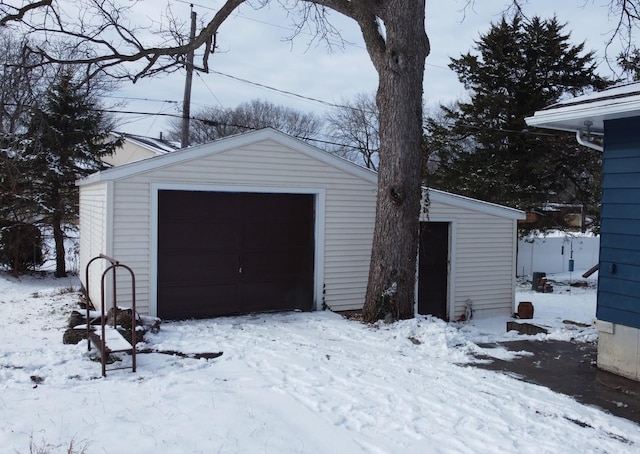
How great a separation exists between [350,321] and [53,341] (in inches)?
166

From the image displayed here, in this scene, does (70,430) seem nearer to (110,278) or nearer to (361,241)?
(110,278)

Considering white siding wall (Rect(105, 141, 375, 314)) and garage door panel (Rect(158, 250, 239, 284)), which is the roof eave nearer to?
white siding wall (Rect(105, 141, 375, 314))

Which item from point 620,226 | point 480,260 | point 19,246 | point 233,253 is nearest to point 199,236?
point 233,253

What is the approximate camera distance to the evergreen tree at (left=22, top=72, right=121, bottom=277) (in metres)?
14.8

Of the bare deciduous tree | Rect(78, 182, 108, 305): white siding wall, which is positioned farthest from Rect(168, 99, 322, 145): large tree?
Rect(78, 182, 108, 305): white siding wall

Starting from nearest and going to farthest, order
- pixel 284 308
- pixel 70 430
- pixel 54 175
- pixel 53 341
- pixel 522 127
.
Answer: pixel 70 430
pixel 53 341
pixel 284 308
pixel 54 175
pixel 522 127

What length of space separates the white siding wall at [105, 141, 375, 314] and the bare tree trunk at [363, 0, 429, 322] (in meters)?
1.51

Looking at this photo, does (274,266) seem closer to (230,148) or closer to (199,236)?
(199,236)

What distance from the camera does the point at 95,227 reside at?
9.35 metres

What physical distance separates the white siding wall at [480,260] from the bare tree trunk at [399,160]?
2.77m

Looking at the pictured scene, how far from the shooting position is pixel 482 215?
11.5 meters

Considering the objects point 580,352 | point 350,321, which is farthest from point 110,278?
point 580,352

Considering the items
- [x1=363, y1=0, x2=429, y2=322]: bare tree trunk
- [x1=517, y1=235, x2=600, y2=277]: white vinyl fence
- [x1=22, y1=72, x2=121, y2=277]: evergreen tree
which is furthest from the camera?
[x1=517, y1=235, x2=600, y2=277]: white vinyl fence

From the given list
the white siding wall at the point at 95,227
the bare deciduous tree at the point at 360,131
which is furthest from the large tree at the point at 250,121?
the white siding wall at the point at 95,227
